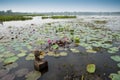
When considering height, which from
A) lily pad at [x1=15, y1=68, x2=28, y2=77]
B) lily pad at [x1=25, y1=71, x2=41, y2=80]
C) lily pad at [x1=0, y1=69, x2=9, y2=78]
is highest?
lily pad at [x1=0, y1=69, x2=9, y2=78]

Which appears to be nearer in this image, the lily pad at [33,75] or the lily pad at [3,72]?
the lily pad at [33,75]

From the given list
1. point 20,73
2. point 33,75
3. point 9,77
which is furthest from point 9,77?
Result: point 33,75

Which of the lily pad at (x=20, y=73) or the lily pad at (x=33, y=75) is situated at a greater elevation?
the lily pad at (x=33, y=75)

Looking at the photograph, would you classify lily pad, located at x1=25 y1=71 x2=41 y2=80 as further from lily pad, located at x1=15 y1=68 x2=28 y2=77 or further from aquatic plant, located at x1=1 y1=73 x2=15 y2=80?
aquatic plant, located at x1=1 y1=73 x2=15 y2=80

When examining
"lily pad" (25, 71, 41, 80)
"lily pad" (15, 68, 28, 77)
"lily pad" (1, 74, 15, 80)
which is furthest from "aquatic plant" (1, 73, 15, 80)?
"lily pad" (25, 71, 41, 80)

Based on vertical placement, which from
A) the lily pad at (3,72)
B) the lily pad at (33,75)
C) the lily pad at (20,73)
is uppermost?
the lily pad at (3,72)

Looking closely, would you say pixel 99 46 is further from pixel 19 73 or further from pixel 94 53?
pixel 19 73

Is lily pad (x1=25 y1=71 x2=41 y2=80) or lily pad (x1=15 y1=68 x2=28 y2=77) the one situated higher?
lily pad (x1=25 y1=71 x2=41 y2=80)

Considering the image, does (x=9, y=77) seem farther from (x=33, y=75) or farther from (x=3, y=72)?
(x=33, y=75)

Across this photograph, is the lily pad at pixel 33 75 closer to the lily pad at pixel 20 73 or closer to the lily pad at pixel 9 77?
the lily pad at pixel 20 73

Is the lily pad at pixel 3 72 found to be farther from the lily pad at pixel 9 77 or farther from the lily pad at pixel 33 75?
the lily pad at pixel 33 75

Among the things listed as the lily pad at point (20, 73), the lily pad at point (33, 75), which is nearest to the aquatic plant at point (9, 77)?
the lily pad at point (20, 73)

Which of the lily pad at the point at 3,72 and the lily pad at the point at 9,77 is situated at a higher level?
the lily pad at the point at 3,72

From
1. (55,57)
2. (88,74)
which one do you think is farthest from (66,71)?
(55,57)
